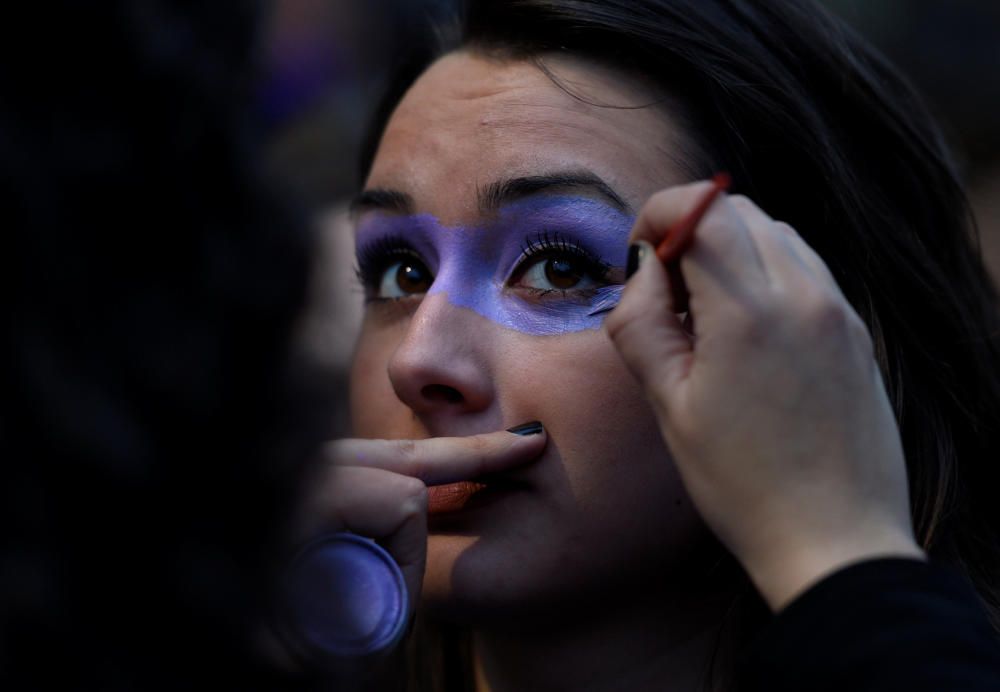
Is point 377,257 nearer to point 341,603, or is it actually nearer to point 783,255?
point 783,255

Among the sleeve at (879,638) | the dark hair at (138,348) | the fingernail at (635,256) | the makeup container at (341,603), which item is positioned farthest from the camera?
the fingernail at (635,256)

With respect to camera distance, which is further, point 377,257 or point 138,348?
point 377,257

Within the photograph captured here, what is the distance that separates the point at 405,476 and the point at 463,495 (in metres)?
0.15

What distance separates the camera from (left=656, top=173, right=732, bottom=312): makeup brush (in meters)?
1.02

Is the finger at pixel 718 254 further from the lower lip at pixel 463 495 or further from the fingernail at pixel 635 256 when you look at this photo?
the lower lip at pixel 463 495

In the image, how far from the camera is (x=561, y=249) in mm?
1522

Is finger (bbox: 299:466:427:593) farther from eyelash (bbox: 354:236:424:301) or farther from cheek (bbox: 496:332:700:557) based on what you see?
eyelash (bbox: 354:236:424:301)

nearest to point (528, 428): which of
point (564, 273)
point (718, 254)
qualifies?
point (564, 273)

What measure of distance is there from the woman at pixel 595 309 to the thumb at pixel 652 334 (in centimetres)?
6

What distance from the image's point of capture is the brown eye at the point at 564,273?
1.52 m

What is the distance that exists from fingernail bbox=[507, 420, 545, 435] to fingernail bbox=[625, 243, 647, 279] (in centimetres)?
33

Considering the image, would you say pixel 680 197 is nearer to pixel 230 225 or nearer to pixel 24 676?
pixel 230 225

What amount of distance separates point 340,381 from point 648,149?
35.4 inches

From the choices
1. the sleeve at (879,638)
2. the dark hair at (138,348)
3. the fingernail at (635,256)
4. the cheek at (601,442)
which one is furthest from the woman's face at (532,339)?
the dark hair at (138,348)
